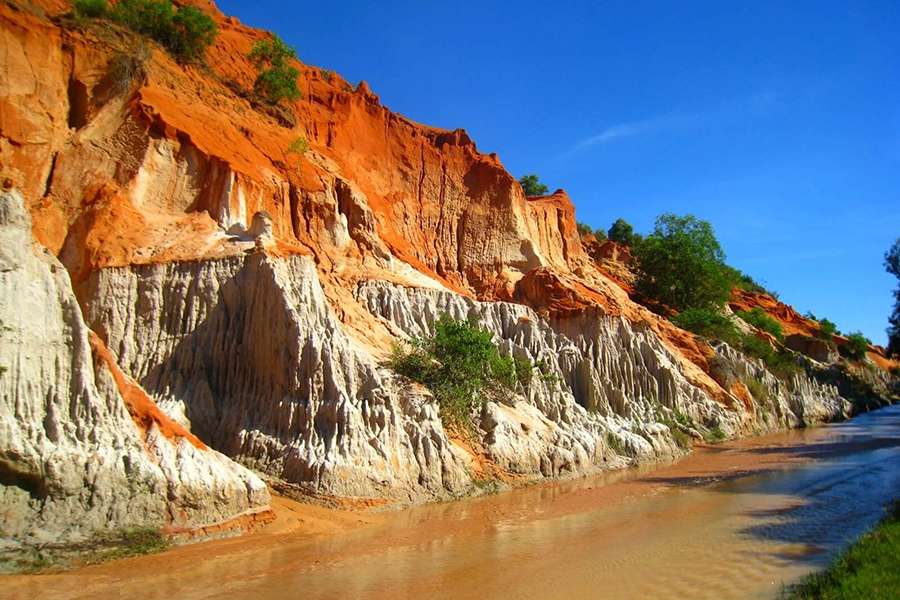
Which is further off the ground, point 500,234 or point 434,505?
point 500,234

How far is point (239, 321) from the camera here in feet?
55.5

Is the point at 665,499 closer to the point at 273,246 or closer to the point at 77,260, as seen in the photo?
→ the point at 273,246

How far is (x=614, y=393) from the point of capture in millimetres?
25656

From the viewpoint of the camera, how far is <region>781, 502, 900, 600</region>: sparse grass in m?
7.34

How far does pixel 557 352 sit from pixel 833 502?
1227cm

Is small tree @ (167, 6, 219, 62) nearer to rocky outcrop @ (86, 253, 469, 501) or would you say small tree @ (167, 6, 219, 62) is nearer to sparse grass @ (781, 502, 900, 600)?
rocky outcrop @ (86, 253, 469, 501)

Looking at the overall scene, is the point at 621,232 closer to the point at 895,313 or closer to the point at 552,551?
the point at 895,313

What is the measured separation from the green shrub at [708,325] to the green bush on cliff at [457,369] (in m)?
Answer: 20.9

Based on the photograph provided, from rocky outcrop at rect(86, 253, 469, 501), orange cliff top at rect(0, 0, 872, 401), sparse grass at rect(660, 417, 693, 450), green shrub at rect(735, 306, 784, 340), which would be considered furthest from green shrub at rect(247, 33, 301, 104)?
green shrub at rect(735, 306, 784, 340)

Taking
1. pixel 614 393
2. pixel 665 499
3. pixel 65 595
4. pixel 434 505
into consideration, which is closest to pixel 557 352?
pixel 614 393

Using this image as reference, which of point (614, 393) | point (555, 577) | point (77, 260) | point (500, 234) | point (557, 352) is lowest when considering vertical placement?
point (555, 577)

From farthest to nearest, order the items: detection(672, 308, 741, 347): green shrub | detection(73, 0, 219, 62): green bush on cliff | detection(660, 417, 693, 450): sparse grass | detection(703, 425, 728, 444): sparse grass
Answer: detection(672, 308, 741, 347): green shrub, detection(703, 425, 728, 444): sparse grass, detection(73, 0, 219, 62): green bush on cliff, detection(660, 417, 693, 450): sparse grass

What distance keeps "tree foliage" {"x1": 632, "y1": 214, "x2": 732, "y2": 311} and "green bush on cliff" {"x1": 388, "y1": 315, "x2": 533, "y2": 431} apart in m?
29.0

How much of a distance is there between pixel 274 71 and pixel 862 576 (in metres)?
28.6
